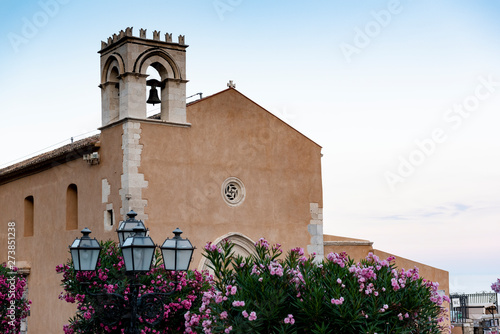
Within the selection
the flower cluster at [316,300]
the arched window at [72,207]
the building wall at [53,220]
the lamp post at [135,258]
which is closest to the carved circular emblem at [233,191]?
the building wall at [53,220]

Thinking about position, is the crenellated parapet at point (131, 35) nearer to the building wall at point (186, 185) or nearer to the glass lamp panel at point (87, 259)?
the building wall at point (186, 185)

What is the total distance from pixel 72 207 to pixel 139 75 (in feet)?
15.5

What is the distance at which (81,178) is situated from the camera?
2142 cm

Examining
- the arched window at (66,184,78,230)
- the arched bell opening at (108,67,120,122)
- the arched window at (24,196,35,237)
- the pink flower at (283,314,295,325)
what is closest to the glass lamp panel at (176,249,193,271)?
the pink flower at (283,314,295,325)

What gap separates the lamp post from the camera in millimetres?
9930

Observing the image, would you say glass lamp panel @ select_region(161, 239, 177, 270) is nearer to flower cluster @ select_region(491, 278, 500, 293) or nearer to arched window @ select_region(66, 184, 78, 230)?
flower cluster @ select_region(491, 278, 500, 293)

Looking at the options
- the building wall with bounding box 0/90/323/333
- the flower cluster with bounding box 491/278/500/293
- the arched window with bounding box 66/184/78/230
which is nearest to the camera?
the flower cluster with bounding box 491/278/500/293

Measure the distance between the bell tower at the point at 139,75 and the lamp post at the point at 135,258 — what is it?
8.84 meters

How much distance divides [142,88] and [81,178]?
3.30 metres

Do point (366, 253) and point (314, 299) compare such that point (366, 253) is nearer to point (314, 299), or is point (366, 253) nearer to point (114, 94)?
point (114, 94)

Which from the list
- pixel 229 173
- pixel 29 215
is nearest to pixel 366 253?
pixel 229 173

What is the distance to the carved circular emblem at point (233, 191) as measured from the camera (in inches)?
834

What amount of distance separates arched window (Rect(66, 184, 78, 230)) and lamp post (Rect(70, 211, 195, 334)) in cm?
1070

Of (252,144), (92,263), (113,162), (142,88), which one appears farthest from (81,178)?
(92,263)
